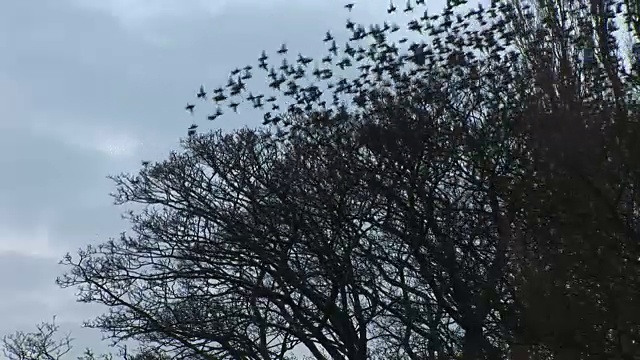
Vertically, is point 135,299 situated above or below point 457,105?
below

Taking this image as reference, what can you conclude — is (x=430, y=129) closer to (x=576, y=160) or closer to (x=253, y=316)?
(x=253, y=316)

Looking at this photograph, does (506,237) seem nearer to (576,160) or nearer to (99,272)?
(576,160)

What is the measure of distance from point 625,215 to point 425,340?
30.6ft

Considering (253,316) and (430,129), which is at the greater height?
(430,129)

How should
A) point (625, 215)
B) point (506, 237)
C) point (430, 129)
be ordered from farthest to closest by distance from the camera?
1. point (430, 129)
2. point (506, 237)
3. point (625, 215)

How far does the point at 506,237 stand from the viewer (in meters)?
18.5

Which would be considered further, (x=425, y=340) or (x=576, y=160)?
(x=425, y=340)

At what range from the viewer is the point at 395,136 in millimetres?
21156

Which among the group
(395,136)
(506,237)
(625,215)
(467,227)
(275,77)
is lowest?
(625,215)

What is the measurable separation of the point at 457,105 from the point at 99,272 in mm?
8761

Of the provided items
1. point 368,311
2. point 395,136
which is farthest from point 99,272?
point 395,136

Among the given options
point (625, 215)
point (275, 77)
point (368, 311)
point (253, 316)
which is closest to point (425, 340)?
point (368, 311)

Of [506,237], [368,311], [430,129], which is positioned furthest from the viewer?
[368,311]

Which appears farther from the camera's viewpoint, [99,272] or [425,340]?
[99,272]
